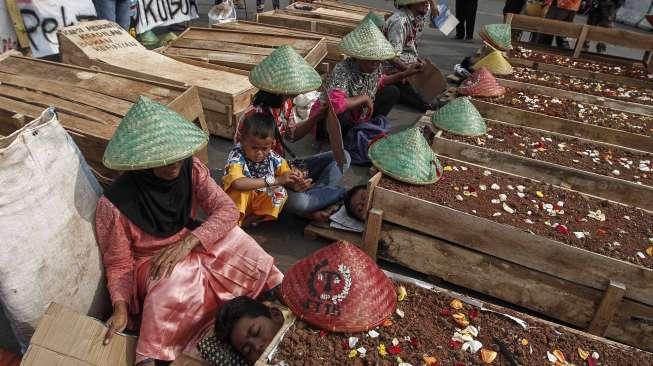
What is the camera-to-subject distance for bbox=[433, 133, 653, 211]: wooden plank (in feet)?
10.5

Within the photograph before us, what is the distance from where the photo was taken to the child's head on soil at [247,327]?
79.7 inches

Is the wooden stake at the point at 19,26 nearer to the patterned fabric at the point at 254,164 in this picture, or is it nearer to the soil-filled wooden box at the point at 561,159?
the patterned fabric at the point at 254,164

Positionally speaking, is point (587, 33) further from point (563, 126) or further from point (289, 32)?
point (289, 32)

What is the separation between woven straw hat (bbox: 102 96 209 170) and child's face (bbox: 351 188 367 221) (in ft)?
4.87

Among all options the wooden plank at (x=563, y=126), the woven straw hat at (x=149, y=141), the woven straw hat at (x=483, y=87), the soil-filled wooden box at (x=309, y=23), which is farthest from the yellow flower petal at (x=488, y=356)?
the soil-filled wooden box at (x=309, y=23)

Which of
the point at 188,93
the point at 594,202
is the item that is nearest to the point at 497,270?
the point at 594,202

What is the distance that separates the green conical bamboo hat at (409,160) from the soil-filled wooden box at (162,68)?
176cm

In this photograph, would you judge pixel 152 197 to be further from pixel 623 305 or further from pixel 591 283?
pixel 623 305

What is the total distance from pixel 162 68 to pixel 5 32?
2.40 m

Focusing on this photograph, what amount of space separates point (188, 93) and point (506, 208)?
2483 mm

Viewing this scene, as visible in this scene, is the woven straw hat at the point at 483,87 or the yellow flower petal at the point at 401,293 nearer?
the yellow flower petal at the point at 401,293

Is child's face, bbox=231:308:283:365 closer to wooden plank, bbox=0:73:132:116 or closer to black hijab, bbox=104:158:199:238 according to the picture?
black hijab, bbox=104:158:199:238

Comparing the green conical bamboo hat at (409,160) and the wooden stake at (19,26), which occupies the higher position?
the wooden stake at (19,26)

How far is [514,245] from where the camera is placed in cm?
263
